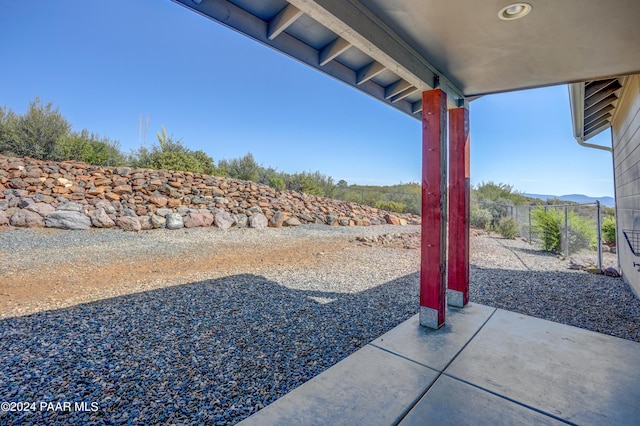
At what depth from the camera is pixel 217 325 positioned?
8.59 ft

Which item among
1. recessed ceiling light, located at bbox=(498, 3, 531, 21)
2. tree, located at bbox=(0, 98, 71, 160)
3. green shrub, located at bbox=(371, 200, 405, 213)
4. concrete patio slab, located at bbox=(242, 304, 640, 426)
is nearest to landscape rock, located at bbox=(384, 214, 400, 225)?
green shrub, located at bbox=(371, 200, 405, 213)

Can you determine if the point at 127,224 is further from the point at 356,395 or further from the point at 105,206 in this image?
the point at 356,395

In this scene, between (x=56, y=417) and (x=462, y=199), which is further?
(x=462, y=199)

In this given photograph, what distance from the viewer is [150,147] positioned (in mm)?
10477

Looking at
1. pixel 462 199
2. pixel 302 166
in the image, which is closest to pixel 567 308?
pixel 462 199

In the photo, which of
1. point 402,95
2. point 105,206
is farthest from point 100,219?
point 402,95

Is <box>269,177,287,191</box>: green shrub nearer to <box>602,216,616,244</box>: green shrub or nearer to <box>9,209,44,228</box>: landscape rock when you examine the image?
<box>9,209,44,228</box>: landscape rock

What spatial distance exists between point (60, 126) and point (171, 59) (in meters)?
4.46

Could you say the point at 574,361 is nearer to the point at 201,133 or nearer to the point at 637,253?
the point at 637,253

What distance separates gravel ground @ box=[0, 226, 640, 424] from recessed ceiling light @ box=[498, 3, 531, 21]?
255 cm

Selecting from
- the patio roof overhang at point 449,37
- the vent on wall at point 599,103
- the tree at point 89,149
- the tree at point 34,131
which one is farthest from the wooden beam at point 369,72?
the tree at point 34,131

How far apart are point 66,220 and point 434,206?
7.86 meters

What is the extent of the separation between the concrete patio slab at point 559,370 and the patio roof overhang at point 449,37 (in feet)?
7.32

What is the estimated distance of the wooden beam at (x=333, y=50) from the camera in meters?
2.07
